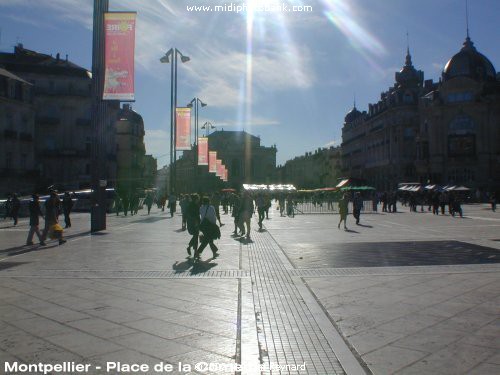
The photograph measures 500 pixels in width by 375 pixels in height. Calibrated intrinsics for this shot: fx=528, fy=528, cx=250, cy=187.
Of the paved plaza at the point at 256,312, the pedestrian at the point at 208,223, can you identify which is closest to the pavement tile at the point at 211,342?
the paved plaza at the point at 256,312

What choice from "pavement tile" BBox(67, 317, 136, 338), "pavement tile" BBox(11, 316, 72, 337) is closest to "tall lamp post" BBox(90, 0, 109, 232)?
"pavement tile" BBox(11, 316, 72, 337)

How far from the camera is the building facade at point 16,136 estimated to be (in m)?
44.8

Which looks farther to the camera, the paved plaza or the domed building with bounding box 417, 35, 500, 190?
the domed building with bounding box 417, 35, 500, 190

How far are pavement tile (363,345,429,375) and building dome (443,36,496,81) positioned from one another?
71.8m

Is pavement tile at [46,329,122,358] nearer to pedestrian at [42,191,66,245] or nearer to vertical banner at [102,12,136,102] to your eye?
pedestrian at [42,191,66,245]

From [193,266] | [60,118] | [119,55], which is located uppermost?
[60,118]

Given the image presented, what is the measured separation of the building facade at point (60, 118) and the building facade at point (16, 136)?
5.04 meters

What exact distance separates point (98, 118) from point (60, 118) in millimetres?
36759

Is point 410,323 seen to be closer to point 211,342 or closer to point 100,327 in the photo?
point 211,342

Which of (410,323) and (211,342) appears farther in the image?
(410,323)

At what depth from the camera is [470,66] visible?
70.8 metres

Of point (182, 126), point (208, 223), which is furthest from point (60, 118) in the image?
point (208, 223)

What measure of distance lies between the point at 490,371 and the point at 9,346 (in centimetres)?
465

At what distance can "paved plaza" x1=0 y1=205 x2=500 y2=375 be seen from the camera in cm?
505
